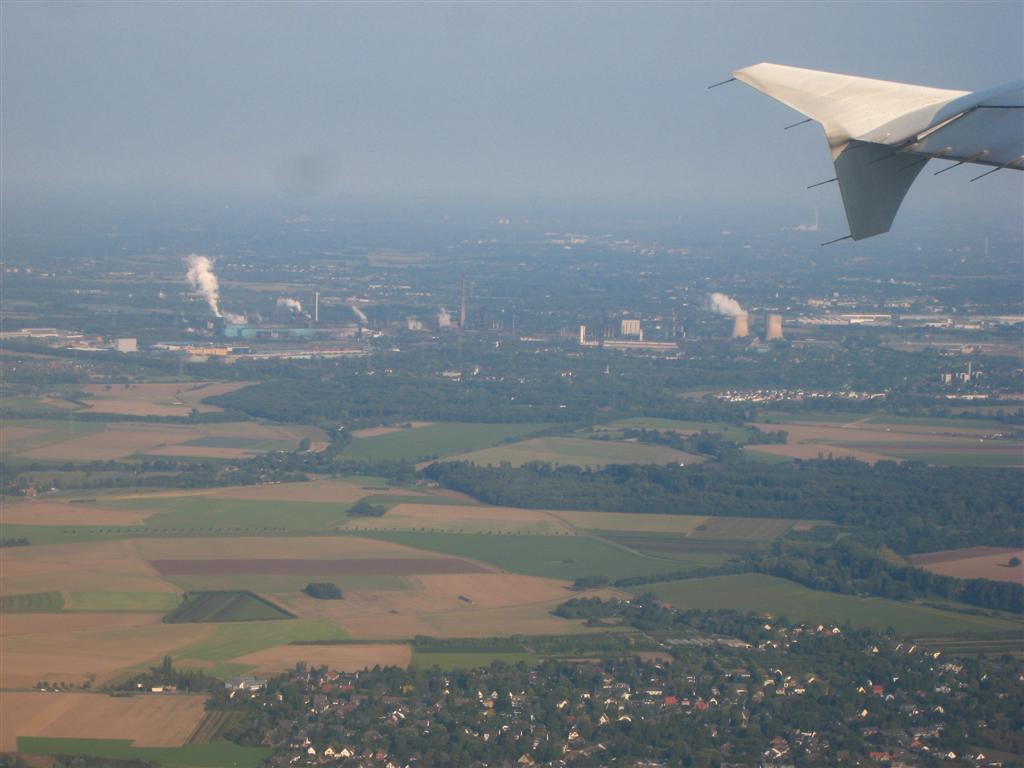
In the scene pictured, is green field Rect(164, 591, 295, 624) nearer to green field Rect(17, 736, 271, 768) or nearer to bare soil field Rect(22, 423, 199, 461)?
green field Rect(17, 736, 271, 768)

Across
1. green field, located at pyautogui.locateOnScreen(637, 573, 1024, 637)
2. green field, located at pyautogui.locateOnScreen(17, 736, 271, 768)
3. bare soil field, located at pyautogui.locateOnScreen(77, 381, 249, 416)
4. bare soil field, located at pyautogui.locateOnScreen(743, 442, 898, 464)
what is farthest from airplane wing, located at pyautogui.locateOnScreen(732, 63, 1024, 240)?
bare soil field, located at pyautogui.locateOnScreen(77, 381, 249, 416)

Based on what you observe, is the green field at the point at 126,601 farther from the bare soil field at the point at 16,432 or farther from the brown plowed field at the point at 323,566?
the bare soil field at the point at 16,432

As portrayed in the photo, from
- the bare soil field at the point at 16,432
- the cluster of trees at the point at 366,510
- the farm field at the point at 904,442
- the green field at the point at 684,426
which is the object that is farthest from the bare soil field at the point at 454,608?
the bare soil field at the point at 16,432

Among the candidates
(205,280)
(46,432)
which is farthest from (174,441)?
(205,280)

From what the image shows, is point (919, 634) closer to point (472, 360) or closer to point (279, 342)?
point (472, 360)

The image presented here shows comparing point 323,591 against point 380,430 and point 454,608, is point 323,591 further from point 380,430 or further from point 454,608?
point 380,430

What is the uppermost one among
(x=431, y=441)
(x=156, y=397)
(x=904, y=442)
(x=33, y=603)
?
(x=156, y=397)

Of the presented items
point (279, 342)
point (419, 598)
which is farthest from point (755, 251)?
point (419, 598)
